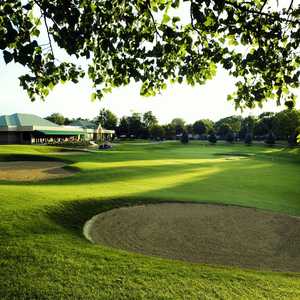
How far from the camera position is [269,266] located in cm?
800

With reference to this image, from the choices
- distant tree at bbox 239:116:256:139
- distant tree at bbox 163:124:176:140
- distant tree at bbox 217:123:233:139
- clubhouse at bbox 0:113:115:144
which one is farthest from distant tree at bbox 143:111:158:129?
clubhouse at bbox 0:113:115:144

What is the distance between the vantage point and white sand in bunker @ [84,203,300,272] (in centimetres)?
844

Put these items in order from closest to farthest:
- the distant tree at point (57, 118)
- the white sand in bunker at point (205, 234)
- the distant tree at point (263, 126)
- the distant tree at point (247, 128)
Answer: the white sand in bunker at point (205, 234), the distant tree at point (263, 126), the distant tree at point (247, 128), the distant tree at point (57, 118)

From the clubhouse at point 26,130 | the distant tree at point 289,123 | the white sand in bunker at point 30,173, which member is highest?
the distant tree at point 289,123

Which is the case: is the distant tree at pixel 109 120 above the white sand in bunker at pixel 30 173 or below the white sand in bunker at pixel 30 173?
above

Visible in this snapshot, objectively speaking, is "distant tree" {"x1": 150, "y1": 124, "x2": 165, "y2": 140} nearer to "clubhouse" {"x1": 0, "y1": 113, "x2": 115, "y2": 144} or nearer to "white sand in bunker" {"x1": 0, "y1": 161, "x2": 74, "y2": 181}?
"clubhouse" {"x1": 0, "y1": 113, "x2": 115, "y2": 144}

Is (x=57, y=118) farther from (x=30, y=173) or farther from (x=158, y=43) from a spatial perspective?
(x=158, y=43)

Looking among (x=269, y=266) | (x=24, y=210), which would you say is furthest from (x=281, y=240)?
(x=24, y=210)

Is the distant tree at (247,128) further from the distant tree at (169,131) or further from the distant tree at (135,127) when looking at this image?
the distant tree at (135,127)

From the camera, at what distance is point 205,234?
10203mm

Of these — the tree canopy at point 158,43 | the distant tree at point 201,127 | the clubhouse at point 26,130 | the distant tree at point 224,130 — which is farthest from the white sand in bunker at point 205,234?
the distant tree at point 201,127

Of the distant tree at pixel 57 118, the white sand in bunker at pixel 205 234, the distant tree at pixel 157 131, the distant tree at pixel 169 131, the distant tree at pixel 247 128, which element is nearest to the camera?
the white sand in bunker at pixel 205 234

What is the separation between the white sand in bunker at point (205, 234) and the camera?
8438 millimetres

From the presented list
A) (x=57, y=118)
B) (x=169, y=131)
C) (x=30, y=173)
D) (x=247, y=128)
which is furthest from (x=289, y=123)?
(x=57, y=118)
